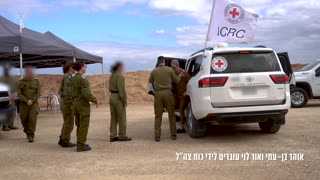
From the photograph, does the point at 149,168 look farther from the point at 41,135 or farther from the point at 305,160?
the point at 41,135

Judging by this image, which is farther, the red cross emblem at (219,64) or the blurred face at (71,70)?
the blurred face at (71,70)

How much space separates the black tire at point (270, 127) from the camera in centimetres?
936

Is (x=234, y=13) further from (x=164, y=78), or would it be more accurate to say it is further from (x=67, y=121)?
Result: (x=67, y=121)

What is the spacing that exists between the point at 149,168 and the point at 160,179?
0.67m

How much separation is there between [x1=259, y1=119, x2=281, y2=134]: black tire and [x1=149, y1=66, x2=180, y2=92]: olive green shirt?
7.41 feet

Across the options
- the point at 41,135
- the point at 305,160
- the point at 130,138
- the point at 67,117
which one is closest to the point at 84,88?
the point at 67,117

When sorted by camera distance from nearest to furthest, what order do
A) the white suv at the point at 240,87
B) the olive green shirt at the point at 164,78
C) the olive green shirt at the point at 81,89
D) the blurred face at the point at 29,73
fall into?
the olive green shirt at the point at 81,89, the white suv at the point at 240,87, the olive green shirt at the point at 164,78, the blurred face at the point at 29,73

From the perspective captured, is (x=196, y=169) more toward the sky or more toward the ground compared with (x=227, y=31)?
more toward the ground

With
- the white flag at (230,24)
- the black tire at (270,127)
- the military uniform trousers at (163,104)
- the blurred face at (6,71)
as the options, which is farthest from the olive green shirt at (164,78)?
the blurred face at (6,71)

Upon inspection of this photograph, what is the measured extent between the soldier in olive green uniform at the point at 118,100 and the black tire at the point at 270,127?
3.02 metres

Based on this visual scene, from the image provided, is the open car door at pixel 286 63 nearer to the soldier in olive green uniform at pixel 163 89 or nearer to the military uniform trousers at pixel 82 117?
the soldier in olive green uniform at pixel 163 89

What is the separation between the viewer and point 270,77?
832 cm

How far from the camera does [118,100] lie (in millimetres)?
9117

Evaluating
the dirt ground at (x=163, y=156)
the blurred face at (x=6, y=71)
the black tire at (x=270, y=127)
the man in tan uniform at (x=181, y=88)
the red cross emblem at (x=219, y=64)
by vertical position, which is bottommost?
the dirt ground at (x=163, y=156)
